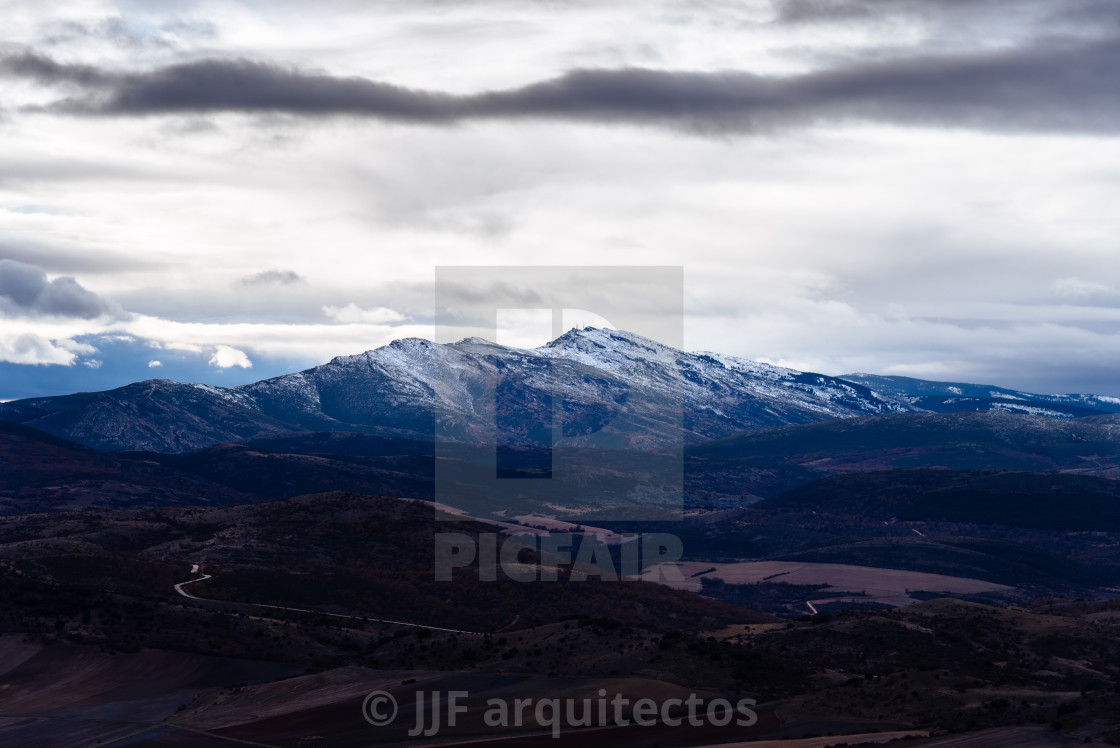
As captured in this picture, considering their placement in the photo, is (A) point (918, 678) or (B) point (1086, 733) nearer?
(B) point (1086, 733)

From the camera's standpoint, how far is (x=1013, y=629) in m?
108

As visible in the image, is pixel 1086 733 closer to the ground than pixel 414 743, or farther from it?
farther from it

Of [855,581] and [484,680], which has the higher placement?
[484,680]

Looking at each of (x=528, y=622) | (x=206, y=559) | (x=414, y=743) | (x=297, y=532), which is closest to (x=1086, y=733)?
(x=414, y=743)

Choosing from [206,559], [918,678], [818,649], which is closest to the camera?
[918,678]

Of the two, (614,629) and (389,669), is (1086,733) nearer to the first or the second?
(614,629)

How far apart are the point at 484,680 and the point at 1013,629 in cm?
5217

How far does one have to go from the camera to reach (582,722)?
7112cm

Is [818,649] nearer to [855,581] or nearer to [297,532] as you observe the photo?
[297,532]

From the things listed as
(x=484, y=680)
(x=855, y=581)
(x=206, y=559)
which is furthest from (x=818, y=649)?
(x=855, y=581)

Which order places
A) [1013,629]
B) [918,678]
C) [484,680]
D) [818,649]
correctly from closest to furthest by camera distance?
1. [918,678]
2. [484,680]
3. [818,649]
4. [1013,629]

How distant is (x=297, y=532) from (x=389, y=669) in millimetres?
76755

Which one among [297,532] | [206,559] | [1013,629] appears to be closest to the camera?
[1013,629]

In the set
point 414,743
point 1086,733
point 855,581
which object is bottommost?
point 855,581
